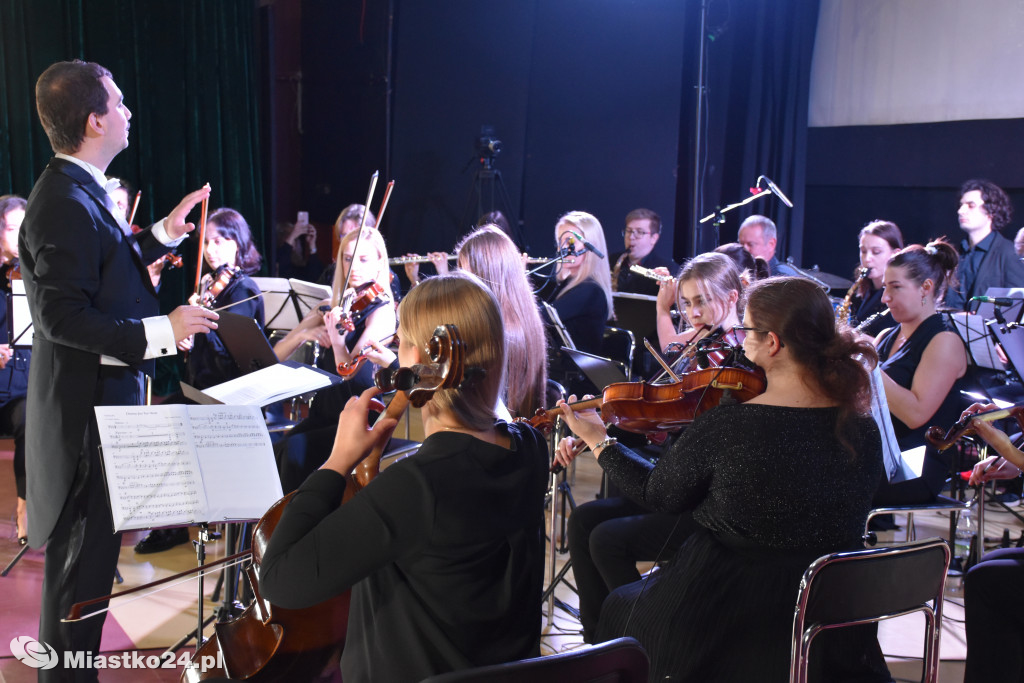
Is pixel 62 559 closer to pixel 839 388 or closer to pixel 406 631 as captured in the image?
Result: pixel 406 631

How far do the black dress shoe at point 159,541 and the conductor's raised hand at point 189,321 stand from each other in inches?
60.9

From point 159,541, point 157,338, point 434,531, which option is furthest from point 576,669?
point 159,541

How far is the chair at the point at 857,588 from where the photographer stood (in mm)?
1616

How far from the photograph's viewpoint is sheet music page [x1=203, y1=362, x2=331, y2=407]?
259 cm

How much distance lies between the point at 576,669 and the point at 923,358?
7.26 ft

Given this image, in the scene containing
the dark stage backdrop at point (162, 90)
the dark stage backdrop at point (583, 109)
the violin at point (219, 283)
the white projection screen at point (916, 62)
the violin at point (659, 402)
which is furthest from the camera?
the dark stage backdrop at point (583, 109)

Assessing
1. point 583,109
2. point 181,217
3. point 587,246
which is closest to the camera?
point 181,217

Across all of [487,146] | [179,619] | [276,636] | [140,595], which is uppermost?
[487,146]

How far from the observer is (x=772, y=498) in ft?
5.79

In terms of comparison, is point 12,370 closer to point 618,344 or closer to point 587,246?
point 587,246

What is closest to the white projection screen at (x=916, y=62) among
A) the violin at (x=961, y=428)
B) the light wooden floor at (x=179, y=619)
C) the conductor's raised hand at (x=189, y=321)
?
the light wooden floor at (x=179, y=619)

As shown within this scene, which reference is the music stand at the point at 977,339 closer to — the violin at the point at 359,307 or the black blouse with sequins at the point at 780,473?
the black blouse with sequins at the point at 780,473

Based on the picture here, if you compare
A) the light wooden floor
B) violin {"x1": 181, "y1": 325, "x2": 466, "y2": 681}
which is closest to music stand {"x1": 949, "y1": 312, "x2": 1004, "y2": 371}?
the light wooden floor

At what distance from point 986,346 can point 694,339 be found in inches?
60.0
